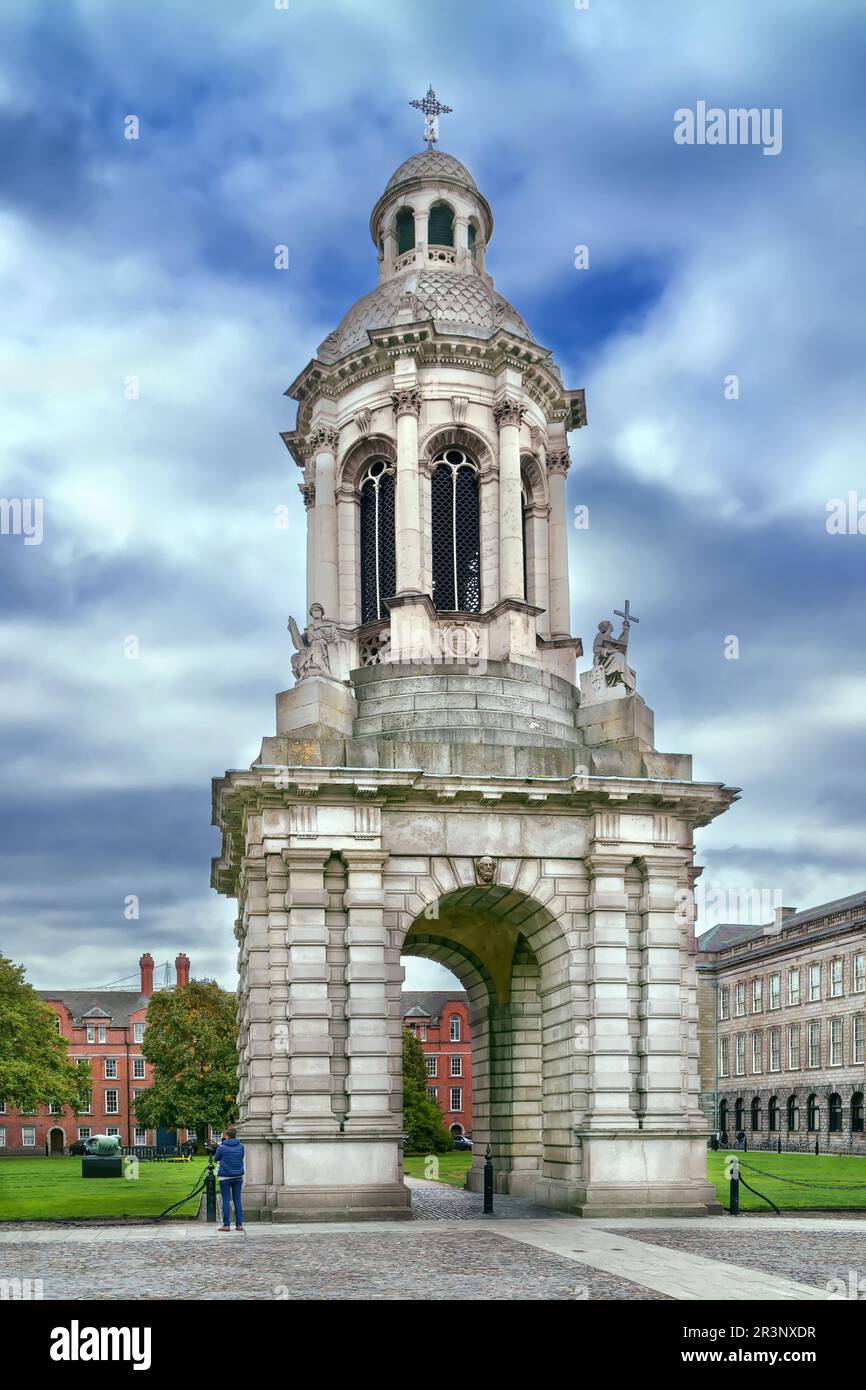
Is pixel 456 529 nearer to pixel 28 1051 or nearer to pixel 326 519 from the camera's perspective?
pixel 326 519

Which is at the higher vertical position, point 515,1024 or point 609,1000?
point 609,1000

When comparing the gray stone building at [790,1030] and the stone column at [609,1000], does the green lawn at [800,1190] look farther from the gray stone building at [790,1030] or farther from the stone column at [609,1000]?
the gray stone building at [790,1030]

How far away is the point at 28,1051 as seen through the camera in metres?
75.1

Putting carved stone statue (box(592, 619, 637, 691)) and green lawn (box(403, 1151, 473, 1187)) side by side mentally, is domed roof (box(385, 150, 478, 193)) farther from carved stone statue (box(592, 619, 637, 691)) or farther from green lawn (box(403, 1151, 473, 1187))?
green lawn (box(403, 1151, 473, 1187))

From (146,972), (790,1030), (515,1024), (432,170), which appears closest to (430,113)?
(432,170)

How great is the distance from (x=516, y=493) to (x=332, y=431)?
506 cm

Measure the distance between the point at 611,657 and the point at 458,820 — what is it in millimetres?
5618

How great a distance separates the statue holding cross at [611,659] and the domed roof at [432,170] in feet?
46.1

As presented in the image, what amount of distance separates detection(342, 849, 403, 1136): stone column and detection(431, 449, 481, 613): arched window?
355 inches

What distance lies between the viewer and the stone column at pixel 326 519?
33.4 metres

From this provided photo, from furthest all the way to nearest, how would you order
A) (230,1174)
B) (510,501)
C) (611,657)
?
(510,501)
(611,657)
(230,1174)

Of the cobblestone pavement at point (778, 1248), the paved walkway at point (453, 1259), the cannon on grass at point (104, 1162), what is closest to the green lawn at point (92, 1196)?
the cannon on grass at point (104, 1162)

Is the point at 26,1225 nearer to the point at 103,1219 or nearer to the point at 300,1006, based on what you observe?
the point at 103,1219

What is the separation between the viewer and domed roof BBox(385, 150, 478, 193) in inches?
1441
